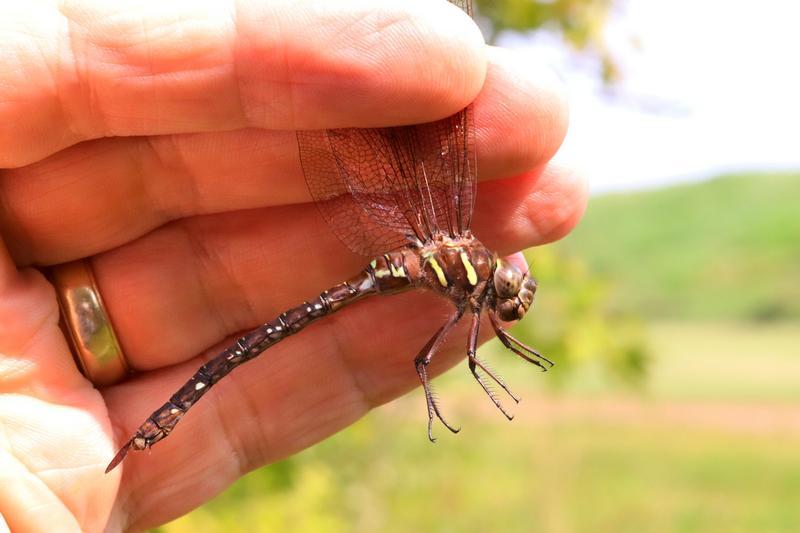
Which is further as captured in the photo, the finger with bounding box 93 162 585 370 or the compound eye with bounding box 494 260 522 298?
the finger with bounding box 93 162 585 370

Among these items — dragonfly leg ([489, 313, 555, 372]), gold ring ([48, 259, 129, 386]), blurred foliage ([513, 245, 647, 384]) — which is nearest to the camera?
dragonfly leg ([489, 313, 555, 372])

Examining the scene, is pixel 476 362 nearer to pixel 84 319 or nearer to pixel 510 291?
pixel 510 291

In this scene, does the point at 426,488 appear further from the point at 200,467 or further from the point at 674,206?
the point at 674,206

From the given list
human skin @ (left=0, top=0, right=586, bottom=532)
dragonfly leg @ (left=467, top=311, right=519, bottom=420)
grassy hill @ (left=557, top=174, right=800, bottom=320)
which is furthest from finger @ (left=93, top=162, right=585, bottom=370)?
grassy hill @ (left=557, top=174, right=800, bottom=320)

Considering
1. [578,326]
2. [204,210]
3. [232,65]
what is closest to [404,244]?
[204,210]

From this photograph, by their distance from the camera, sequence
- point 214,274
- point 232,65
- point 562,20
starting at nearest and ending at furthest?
point 232,65, point 214,274, point 562,20

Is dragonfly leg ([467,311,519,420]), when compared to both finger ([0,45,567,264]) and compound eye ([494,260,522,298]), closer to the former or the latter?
compound eye ([494,260,522,298])
